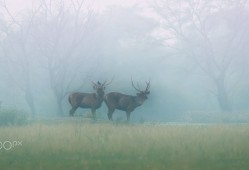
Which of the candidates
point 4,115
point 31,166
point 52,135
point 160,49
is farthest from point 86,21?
point 31,166

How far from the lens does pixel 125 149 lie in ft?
31.4

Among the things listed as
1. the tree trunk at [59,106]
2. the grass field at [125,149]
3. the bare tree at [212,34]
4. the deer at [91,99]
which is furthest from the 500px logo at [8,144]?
the bare tree at [212,34]

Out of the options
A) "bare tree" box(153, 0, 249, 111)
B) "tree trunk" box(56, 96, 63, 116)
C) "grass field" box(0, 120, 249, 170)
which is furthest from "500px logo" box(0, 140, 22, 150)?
"bare tree" box(153, 0, 249, 111)

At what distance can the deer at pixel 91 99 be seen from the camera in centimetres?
1528

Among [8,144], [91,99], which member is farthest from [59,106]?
[8,144]

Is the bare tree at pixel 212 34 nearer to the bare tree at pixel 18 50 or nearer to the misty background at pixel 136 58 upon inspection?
the misty background at pixel 136 58

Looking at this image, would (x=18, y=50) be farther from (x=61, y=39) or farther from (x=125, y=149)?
(x=125, y=149)

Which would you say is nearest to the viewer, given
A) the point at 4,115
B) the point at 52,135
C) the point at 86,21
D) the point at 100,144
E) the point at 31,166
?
the point at 31,166

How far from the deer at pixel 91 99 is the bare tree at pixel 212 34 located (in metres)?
7.99

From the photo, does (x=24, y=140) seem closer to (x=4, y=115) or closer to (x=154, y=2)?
(x=4, y=115)

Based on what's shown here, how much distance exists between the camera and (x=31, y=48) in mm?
20312

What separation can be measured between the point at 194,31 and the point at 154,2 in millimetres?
2446

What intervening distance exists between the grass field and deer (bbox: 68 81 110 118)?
3053mm

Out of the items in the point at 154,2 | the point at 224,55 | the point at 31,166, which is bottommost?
the point at 31,166
